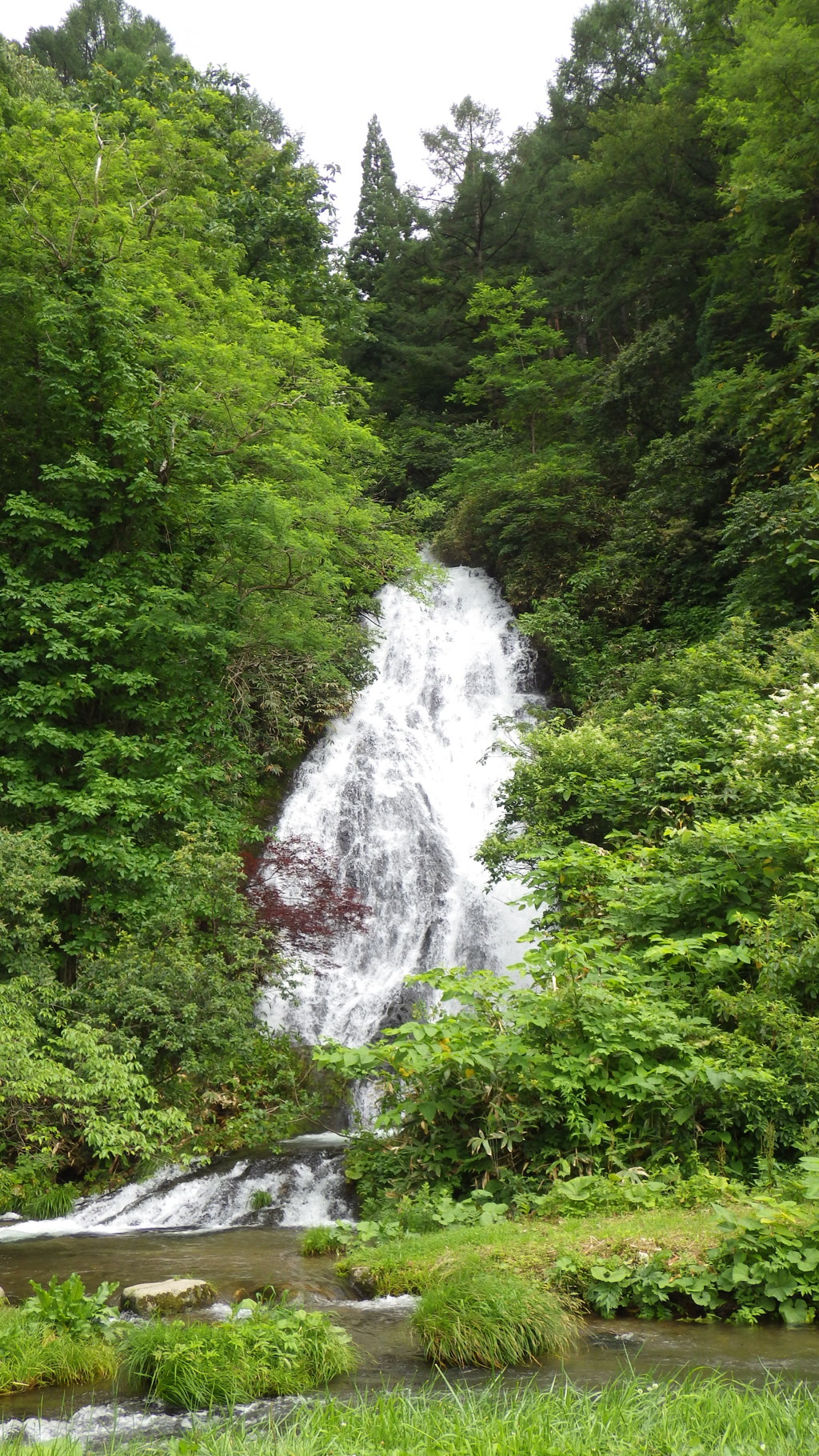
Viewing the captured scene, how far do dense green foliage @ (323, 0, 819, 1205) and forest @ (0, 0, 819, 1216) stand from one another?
0.06 m

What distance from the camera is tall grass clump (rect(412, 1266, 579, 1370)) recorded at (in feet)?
13.7

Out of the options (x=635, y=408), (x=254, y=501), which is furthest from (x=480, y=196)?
(x=254, y=501)

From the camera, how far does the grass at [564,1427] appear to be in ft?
9.12

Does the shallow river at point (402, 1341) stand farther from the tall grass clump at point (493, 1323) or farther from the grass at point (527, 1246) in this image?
the grass at point (527, 1246)

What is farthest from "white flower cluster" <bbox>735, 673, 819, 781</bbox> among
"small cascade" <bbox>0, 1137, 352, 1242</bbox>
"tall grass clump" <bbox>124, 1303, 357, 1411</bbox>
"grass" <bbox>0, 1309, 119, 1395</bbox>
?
"grass" <bbox>0, 1309, 119, 1395</bbox>

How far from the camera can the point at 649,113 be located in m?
21.8

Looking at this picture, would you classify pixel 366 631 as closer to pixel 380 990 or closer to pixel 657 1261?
pixel 380 990

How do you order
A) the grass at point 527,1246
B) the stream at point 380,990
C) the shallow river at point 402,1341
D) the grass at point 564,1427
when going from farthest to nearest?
the grass at point 527,1246 < the stream at point 380,990 < the shallow river at point 402,1341 < the grass at point 564,1427

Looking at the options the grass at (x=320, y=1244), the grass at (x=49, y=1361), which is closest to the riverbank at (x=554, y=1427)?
the grass at (x=49, y=1361)

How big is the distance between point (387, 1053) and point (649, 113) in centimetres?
2349

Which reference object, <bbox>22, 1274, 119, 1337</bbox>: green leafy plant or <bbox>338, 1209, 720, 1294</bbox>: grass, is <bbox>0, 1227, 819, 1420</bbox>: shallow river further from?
<bbox>22, 1274, 119, 1337</bbox>: green leafy plant

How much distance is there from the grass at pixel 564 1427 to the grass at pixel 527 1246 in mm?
1383

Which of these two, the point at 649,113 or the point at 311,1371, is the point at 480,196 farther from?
the point at 311,1371

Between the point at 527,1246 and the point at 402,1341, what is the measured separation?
84 cm
